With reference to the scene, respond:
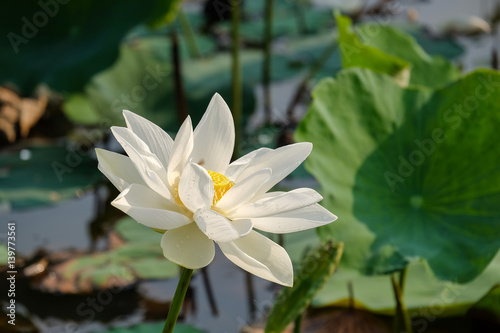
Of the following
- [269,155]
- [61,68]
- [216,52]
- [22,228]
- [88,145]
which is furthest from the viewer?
[216,52]

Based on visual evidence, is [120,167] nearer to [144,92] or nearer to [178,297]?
[178,297]

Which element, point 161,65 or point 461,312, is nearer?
point 461,312

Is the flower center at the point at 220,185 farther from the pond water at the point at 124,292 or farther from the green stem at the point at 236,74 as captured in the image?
the green stem at the point at 236,74

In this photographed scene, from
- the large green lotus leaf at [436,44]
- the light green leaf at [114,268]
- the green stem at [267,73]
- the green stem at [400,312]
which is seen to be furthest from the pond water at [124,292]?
the large green lotus leaf at [436,44]

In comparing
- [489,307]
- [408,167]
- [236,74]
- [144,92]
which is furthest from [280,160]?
[144,92]

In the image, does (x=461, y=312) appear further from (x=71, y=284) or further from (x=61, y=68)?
(x=61, y=68)

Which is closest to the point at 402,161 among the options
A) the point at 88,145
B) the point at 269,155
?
the point at 269,155
